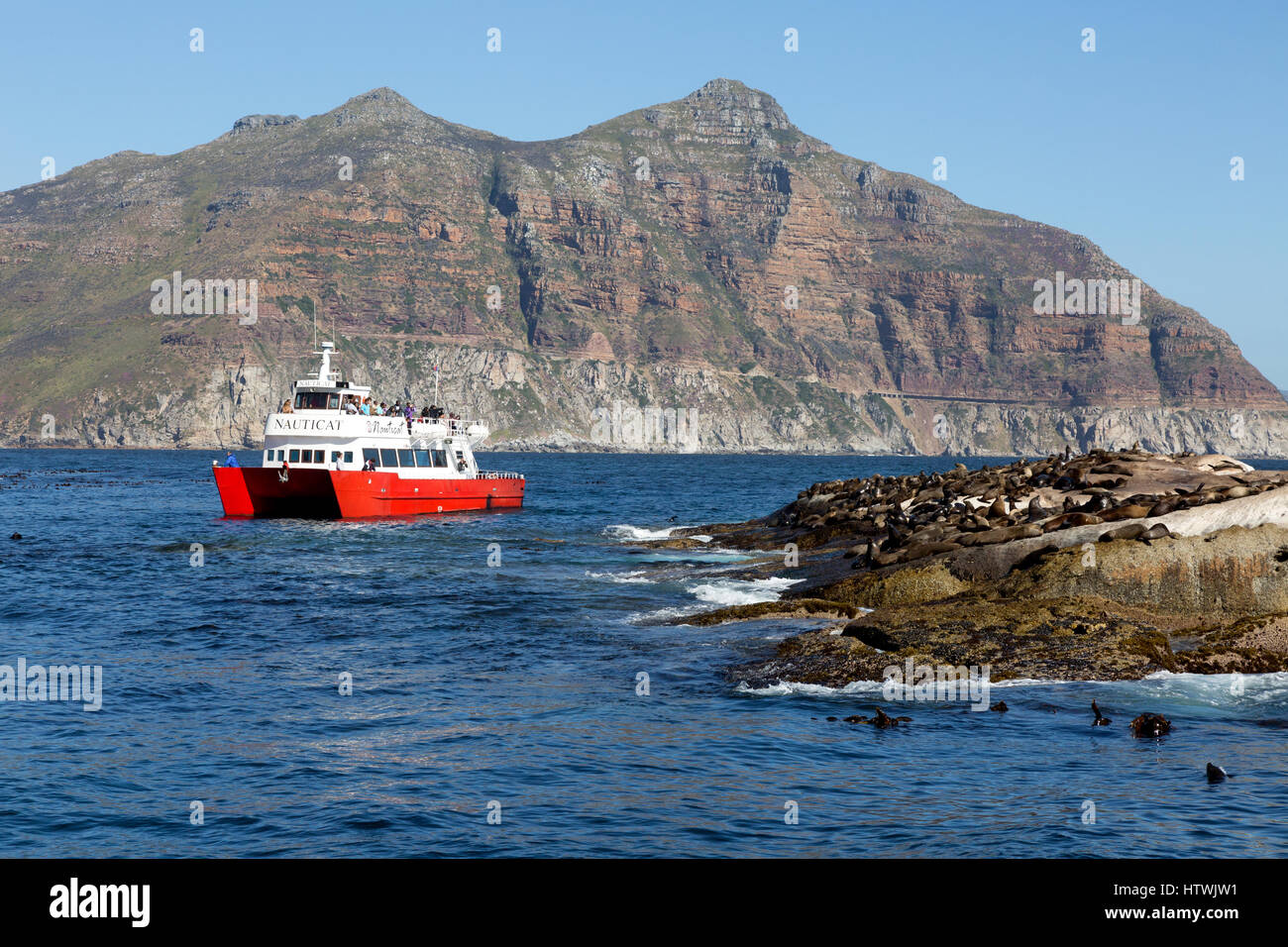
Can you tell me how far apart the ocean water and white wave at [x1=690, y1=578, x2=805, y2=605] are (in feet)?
1.05

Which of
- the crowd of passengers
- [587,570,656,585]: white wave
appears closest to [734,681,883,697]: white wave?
[587,570,656,585]: white wave

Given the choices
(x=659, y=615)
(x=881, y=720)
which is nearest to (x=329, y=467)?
(x=659, y=615)

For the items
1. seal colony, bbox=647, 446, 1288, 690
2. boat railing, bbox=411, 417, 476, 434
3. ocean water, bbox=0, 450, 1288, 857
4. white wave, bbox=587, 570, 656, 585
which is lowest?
ocean water, bbox=0, 450, 1288, 857

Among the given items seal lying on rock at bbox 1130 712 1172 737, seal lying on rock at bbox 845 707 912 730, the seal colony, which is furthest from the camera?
the seal colony

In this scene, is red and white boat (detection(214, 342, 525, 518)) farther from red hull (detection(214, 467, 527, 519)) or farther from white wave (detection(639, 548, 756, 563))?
white wave (detection(639, 548, 756, 563))

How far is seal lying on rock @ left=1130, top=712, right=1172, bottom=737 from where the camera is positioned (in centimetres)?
1524

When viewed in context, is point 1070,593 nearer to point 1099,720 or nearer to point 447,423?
point 1099,720

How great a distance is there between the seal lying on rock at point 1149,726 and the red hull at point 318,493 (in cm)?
4413

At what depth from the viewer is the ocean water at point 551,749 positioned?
37.7 feet

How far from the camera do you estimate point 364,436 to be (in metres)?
56.2

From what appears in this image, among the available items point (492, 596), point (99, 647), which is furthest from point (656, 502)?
point (99, 647)

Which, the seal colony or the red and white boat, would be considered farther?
the red and white boat

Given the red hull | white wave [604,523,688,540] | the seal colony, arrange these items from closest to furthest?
the seal colony → white wave [604,523,688,540] → the red hull

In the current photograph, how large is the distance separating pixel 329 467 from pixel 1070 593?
135 feet
